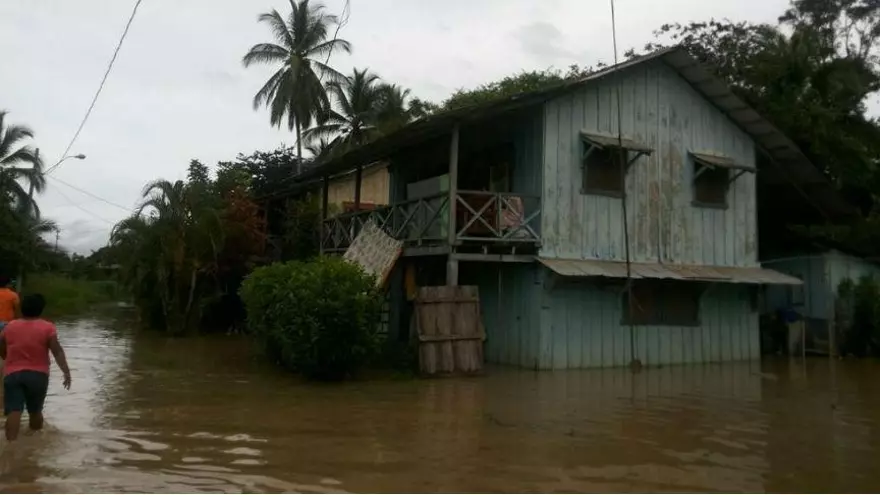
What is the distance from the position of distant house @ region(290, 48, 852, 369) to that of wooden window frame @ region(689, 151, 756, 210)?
0.10 feet

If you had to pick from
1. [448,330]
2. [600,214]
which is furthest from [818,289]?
[448,330]

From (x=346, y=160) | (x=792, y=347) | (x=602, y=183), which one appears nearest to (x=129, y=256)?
(x=346, y=160)

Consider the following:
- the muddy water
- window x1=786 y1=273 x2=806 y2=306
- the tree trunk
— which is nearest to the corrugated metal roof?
window x1=786 y1=273 x2=806 y2=306

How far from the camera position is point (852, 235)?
18.5 m

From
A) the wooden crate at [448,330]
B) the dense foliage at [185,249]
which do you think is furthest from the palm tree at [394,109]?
the wooden crate at [448,330]

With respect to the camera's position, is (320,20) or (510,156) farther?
(320,20)

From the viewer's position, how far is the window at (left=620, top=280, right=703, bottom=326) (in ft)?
51.7

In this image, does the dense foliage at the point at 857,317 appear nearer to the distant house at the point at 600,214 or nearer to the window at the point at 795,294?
the window at the point at 795,294

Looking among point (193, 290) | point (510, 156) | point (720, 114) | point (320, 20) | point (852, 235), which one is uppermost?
point (320, 20)

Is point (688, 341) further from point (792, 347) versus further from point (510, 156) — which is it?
point (510, 156)

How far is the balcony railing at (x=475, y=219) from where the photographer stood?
1411 centimetres

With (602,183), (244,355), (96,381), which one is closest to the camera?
(96,381)

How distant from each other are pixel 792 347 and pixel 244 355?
12660mm

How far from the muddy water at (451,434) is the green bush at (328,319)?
511 millimetres
